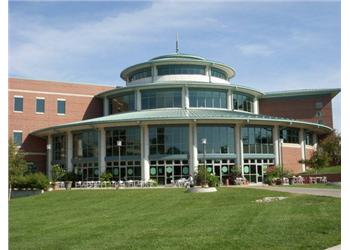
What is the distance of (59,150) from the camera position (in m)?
51.4

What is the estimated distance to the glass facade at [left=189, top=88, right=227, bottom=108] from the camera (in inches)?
1927

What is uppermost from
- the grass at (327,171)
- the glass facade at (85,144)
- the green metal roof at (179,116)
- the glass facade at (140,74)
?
the glass facade at (140,74)

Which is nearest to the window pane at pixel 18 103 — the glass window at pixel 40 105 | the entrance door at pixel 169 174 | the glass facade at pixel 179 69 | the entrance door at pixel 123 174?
the glass window at pixel 40 105

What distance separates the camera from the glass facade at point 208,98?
161ft

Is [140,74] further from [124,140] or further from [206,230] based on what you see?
[206,230]

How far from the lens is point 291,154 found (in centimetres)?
4812

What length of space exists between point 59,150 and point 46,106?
7299 mm

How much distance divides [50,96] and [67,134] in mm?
8681

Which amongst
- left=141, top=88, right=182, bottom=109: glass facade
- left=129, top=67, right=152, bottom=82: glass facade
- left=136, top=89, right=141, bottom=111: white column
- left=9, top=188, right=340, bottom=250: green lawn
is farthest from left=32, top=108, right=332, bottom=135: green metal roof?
left=9, top=188, right=340, bottom=250: green lawn

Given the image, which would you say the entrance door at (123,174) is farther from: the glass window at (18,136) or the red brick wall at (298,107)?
the red brick wall at (298,107)

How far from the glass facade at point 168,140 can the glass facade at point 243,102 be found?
9.43 metres

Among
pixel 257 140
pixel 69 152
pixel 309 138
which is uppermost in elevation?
pixel 309 138

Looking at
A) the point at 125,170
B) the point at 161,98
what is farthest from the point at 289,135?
the point at 125,170
